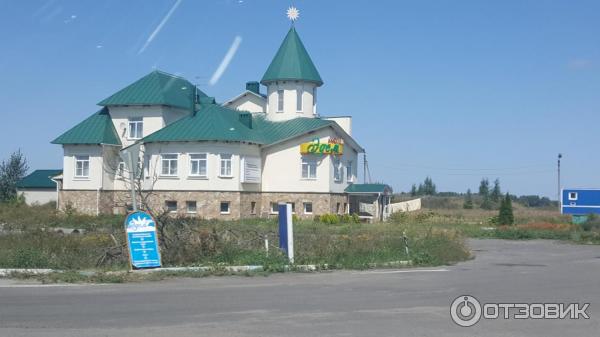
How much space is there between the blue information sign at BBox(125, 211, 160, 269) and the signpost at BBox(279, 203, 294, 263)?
12.1 feet

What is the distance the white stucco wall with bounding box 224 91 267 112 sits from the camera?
2202 inches

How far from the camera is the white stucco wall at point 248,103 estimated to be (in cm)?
5594

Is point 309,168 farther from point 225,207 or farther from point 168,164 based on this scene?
point 168,164

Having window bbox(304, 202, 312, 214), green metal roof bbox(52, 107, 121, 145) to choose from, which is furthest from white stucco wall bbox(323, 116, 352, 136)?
green metal roof bbox(52, 107, 121, 145)

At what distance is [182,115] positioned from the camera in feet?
168

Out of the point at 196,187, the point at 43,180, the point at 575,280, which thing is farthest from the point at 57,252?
the point at 43,180

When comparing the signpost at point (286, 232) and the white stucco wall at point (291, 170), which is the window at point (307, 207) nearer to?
the white stucco wall at point (291, 170)

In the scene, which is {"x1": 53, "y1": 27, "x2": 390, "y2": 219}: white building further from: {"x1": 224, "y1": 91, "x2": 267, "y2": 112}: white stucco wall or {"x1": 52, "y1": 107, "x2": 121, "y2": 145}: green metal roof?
{"x1": 224, "y1": 91, "x2": 267, "y2": 112}: white stucco wall

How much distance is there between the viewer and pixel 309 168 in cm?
4838

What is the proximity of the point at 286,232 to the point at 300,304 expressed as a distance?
7.15 metres

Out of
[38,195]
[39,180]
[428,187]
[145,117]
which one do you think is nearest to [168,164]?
[145,117]

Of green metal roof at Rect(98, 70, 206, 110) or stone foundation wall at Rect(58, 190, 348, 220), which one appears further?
green metal roof at Rect(98, 70, 206, 110)

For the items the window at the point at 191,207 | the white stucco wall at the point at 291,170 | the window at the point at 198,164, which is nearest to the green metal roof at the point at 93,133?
the window at the point at 198,164

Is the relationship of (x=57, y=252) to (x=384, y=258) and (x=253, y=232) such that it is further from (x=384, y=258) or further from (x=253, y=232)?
(x=384, y=258)
